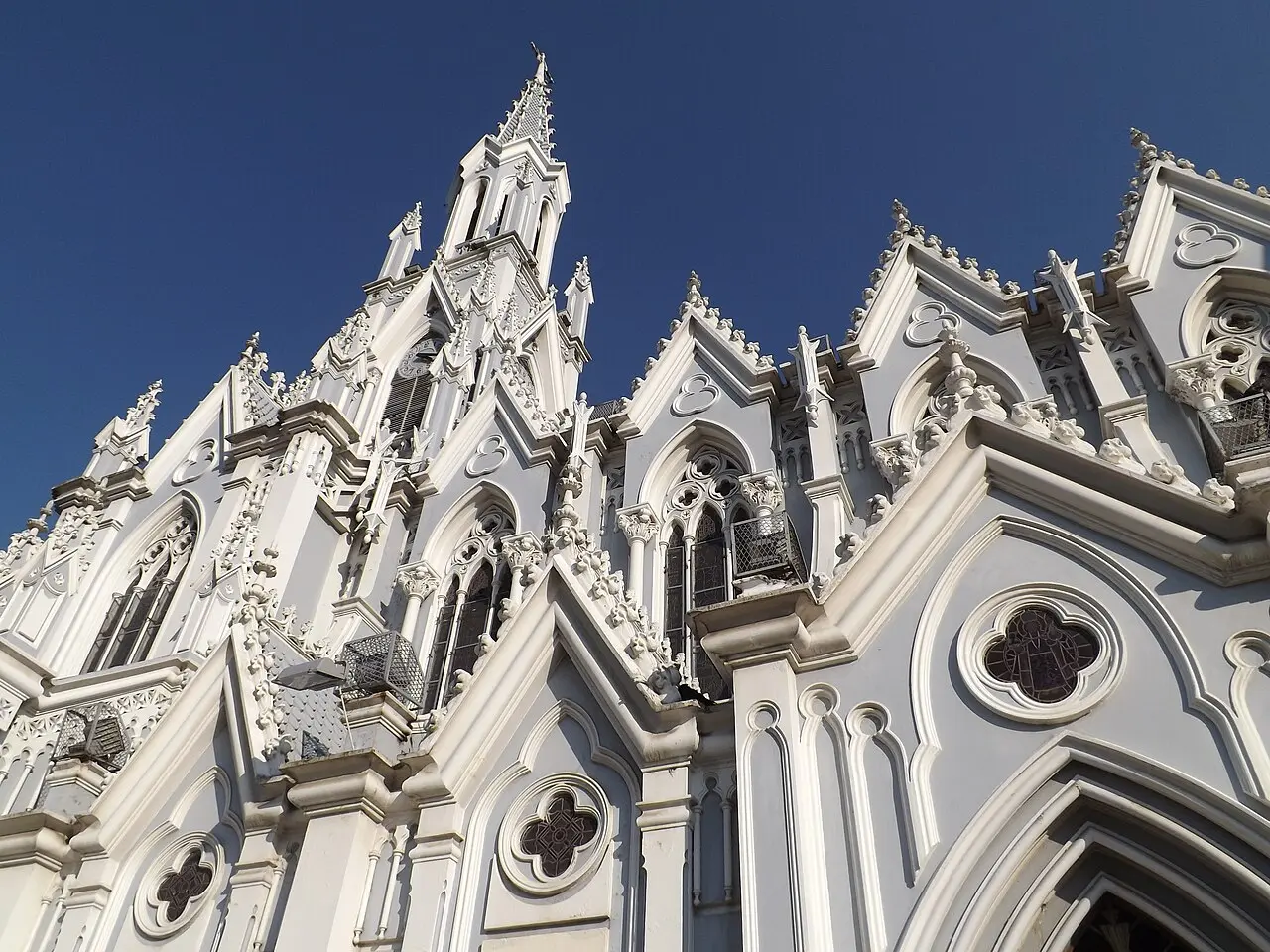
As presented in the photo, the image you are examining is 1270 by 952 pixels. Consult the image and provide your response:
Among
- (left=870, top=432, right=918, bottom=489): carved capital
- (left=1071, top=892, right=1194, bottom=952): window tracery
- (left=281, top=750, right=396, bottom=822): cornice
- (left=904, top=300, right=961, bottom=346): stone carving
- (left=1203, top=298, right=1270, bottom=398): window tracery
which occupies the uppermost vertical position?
(left=904, top=300, right=961, bottom=346): stone carving

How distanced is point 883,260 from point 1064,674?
11.2 metres

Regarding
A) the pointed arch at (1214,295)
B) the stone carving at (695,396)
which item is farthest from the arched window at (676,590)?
the pointed arch at (1214,295)

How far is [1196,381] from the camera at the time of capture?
14.2m

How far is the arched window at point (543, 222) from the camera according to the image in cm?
4226

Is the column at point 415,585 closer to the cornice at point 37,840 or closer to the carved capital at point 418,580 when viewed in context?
the carved capital at point 418,580

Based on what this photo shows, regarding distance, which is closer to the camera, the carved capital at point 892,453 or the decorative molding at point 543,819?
the decorative molding at point 543,819

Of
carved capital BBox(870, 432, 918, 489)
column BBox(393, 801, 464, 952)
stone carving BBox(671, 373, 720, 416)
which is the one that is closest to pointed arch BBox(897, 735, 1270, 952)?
column BBox(393, 801, 464, 952)

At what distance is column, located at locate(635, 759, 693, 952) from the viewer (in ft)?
31.4

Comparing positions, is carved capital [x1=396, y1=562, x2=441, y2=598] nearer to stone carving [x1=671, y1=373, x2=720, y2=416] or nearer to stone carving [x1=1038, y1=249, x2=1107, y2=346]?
stone carving [x1=671, y1=373, x2=720, y2=416]

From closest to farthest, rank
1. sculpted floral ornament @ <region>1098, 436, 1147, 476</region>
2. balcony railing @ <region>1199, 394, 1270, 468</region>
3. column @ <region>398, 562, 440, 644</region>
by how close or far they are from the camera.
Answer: balcony railing @ <region>1199, 394, 1270, 468</region>, sculpted floral ornament @ <region>1098, 436, 1147, 476</region>, column @ <region>398, 562, 440, 644</region>

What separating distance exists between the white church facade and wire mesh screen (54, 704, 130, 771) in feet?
0.24

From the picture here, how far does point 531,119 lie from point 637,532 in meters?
37.3

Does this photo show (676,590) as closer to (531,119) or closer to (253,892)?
(253,892)

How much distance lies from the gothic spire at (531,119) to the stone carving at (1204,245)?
3521cm
